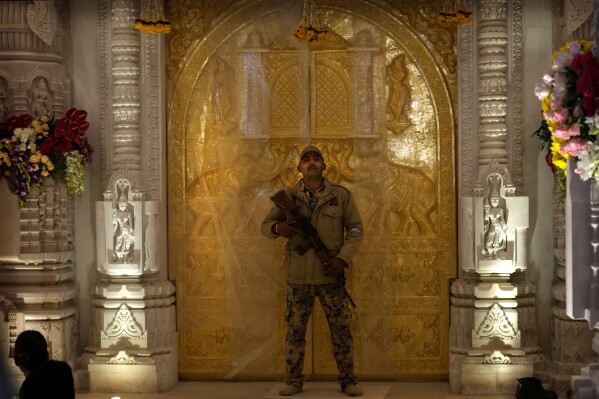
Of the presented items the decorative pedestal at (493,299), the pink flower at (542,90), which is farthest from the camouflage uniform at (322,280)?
the pink flower at (542,90)

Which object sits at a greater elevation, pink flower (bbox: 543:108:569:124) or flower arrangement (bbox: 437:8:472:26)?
flower arrangement (bbox: 437:8:472:26)

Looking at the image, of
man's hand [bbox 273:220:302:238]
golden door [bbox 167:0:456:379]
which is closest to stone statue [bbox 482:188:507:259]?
golden door [bbox 167:0:456:379]

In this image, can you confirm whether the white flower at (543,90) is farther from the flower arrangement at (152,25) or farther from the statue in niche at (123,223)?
the statue in niche at (123,223)

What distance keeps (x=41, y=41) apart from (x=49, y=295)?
194 centimetres

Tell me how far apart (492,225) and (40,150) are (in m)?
3.40

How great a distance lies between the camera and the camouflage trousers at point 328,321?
8383mm

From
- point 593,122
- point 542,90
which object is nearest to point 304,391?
point 542,90

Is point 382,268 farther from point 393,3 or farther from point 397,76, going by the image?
point 393,3

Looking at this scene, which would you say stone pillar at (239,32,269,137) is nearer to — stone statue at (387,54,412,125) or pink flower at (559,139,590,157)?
stone statue at (387,54,412,125)

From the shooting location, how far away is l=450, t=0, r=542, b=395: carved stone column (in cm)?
858

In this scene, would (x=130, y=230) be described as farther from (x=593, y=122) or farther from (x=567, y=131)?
(x=593, y=122)

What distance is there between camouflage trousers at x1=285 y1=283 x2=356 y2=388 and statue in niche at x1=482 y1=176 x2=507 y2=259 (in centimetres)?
118

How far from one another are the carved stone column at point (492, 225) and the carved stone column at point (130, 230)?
230 centimetres

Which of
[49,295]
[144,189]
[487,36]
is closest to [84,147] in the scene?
[144,189]
